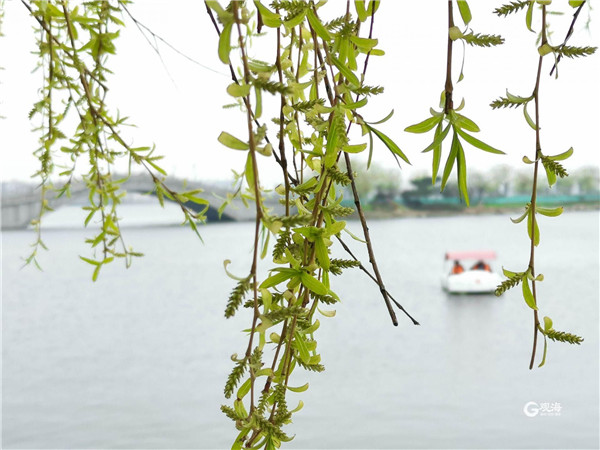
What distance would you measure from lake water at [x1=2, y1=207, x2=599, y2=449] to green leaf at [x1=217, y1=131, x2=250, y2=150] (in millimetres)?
1507

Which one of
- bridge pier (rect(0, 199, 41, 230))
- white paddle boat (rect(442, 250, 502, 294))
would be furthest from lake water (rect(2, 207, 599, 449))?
bridge pier (rect(0, 199, 41, 230))

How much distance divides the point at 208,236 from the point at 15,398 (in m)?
3.36

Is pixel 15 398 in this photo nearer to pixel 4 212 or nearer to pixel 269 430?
pixel 269 430

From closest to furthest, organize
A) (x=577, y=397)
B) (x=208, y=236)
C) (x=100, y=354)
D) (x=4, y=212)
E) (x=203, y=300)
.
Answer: (x=577, y=397)
(x=100, y=354)
(x=203, y=300)
(x=4, y=212)
(x=208, y=236)

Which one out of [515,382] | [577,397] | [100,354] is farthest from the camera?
[100,354]

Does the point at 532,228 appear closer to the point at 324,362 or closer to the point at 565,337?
the point at 565,337

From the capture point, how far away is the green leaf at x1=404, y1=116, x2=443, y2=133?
154mm

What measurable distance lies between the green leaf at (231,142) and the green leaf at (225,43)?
16 millimetres

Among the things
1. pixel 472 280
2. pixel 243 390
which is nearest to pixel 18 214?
pixel 472 280

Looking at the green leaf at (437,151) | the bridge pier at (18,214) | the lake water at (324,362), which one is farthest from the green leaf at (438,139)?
the bridge pier at (18,214)

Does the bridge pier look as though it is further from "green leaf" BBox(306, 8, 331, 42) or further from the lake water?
"green leaf" BBox(306, 8, 331, 42)

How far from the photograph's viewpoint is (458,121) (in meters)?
0.15

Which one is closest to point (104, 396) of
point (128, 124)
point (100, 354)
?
point (100, 354)

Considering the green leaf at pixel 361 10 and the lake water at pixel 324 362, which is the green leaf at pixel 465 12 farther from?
the lake water at pixel 324 362
